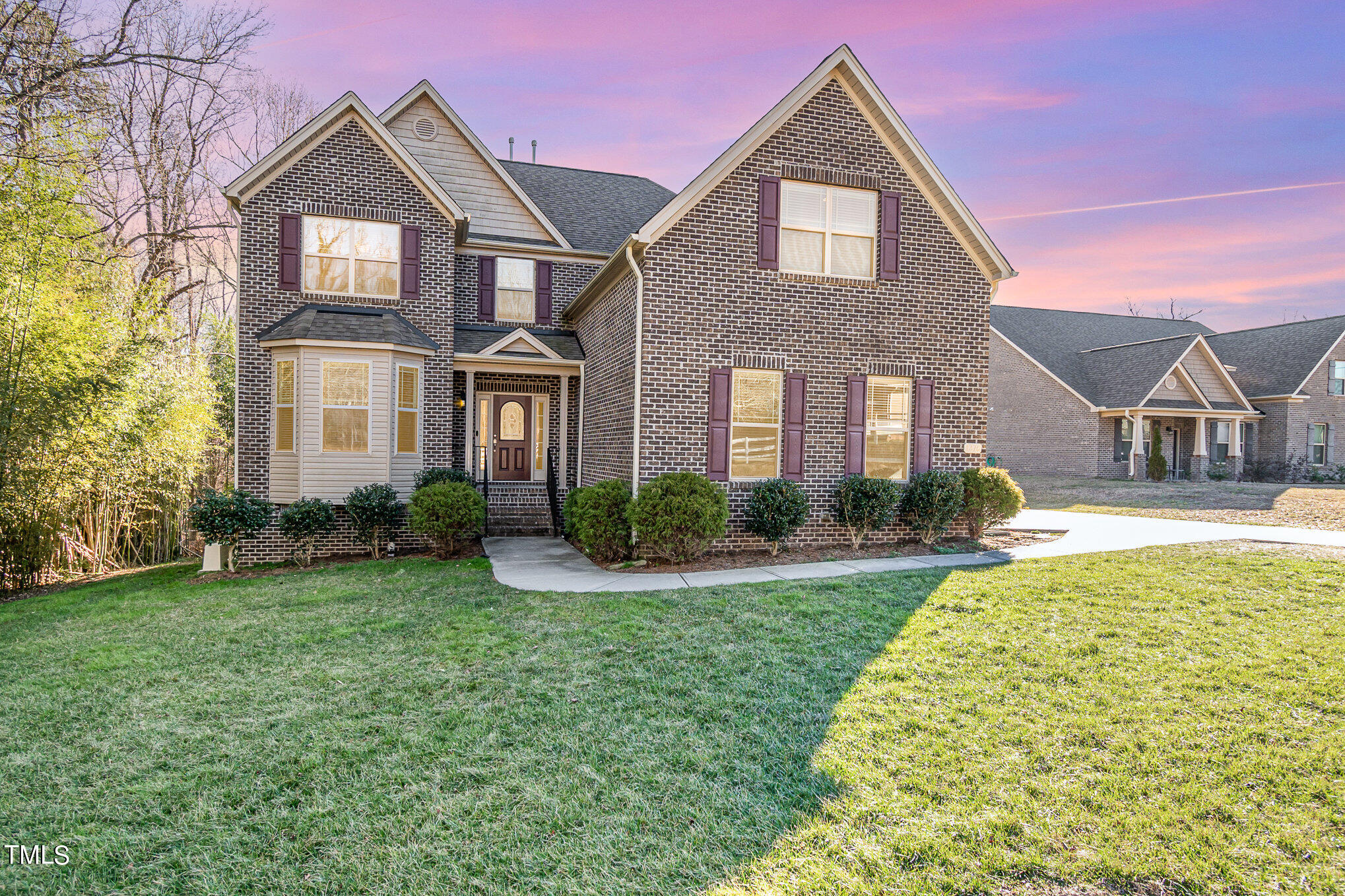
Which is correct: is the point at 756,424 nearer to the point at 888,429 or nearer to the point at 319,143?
the point at 888,429

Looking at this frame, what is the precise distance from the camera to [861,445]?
1020cm

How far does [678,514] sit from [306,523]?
612cm

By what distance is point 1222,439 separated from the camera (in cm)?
2530

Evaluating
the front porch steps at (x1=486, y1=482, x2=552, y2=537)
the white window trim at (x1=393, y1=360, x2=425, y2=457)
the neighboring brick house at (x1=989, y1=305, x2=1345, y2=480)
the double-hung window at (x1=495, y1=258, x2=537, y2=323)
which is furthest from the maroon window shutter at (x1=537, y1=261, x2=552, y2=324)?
the neighboring brick house at (x1=989, y1=305, x2=1345, y2=480)

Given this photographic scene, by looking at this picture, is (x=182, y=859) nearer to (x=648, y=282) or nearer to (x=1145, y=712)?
(x=1145, y=712)

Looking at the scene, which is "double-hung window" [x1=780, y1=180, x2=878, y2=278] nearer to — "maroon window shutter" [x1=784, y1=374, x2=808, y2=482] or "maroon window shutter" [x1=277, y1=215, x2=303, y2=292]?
"maroon window shutter" [x1=784, y1=374, x2=808, y2=482]

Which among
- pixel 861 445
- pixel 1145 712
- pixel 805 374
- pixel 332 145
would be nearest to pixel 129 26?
pixel 332 145

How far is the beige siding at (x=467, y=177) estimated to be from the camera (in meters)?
13.2

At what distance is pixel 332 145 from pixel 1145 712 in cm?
1320

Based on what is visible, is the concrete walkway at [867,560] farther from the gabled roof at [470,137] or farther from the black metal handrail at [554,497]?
the gabled roof at [470,137]

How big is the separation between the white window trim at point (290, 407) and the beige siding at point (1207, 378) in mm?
29149

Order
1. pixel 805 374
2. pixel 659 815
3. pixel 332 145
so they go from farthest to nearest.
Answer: pixel 332 145 → pixel 805 374 → pixel 659 815

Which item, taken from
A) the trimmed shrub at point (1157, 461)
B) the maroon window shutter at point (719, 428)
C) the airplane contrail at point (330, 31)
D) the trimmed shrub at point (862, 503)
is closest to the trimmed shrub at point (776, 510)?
the maroon window shutter at point (719, 428)

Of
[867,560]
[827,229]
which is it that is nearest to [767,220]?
[827,229]
